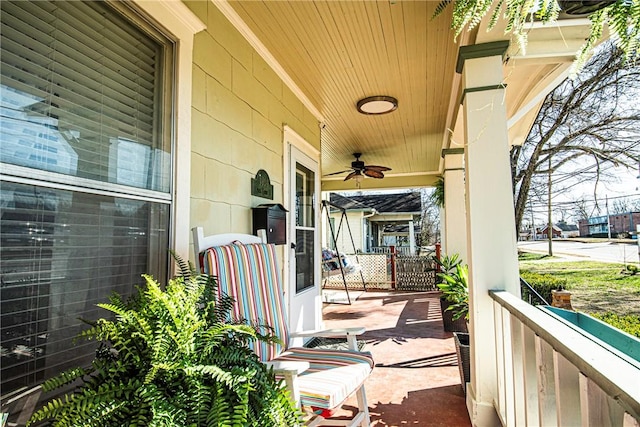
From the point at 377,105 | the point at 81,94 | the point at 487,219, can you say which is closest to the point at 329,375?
the point at 487,219

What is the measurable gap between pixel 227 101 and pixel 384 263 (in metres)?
7.10

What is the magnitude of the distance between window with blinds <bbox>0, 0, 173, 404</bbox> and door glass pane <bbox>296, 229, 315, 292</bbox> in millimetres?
2006

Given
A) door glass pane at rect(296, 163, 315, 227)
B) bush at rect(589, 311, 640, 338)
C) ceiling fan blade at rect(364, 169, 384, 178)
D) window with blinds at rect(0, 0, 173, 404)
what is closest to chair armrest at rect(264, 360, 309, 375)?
window with blinds at rect(0, 0, 173, 404)

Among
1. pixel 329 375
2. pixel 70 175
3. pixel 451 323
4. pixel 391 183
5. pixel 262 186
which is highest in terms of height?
pixel 391 183

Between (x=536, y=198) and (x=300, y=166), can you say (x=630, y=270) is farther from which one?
(x=300, y=166)

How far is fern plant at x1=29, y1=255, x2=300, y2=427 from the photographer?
0.92m

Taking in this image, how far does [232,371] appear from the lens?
1.03m

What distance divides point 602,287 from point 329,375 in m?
5.97

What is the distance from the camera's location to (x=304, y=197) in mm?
3963

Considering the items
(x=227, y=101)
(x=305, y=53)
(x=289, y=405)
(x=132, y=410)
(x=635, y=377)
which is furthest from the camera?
(x=305, y=53)

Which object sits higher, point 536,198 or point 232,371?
point 536,198

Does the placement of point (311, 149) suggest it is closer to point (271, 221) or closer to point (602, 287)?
point (271, 221)

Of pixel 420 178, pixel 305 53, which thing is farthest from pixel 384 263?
pixel 305 53

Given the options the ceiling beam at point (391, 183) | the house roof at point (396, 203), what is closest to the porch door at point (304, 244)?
the ceiling beam at point (391, 183)
